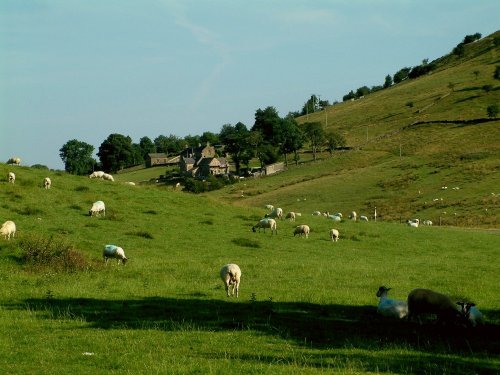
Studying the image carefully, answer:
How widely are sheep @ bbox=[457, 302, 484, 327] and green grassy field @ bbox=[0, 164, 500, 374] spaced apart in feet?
1.13

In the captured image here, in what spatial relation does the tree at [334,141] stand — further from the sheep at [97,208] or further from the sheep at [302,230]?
the sheep at [97,208]

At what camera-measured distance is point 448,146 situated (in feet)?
374

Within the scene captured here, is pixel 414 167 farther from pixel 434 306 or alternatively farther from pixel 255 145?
pixel 434 306

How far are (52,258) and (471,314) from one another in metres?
15.5

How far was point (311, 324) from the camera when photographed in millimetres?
15805

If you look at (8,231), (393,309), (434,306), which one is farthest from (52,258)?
(434,306)

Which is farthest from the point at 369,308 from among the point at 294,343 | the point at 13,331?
the point at 13,331

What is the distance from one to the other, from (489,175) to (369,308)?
71.4 m

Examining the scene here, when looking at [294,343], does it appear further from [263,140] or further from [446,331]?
[263,140]

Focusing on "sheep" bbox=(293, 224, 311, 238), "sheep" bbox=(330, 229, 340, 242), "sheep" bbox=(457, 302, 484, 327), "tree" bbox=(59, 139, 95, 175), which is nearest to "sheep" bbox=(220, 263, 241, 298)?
"sheep" bbox=(457, 302, 484, 327)

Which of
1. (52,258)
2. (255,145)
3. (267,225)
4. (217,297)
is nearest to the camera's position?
(217,297)

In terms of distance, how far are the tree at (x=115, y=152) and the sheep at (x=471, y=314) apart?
14970cm

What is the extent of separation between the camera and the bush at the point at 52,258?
77.0 feet

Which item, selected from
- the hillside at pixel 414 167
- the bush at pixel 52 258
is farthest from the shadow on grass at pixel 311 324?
the hillside at pixel 414 167
